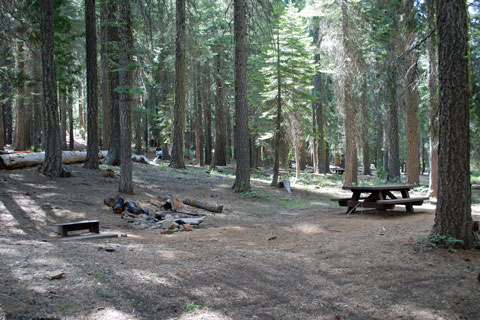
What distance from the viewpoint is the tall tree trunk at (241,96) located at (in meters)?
13.8

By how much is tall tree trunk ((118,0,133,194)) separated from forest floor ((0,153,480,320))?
1.89 metres

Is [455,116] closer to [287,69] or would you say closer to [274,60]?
[287,69]

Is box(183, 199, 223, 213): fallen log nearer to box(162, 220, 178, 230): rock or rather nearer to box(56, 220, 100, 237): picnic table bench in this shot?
box(162, 220, 178, 230): rock

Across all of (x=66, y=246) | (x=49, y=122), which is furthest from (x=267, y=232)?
(x=49, y=122)

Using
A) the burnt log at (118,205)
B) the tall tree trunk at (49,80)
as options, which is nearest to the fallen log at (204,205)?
the burnt log at (118,205)

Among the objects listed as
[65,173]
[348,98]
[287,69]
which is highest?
[287,69]

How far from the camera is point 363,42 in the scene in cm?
1914

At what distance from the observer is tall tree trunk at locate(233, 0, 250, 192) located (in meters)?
13.8

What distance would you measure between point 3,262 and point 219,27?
844 inches

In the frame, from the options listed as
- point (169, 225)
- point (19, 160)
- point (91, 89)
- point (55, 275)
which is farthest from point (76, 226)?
point (91, 89)

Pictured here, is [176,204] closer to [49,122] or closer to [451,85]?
[49,122]

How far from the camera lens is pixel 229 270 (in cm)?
517

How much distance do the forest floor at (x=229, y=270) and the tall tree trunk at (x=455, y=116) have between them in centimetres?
72

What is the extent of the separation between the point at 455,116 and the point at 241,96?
9391mm
